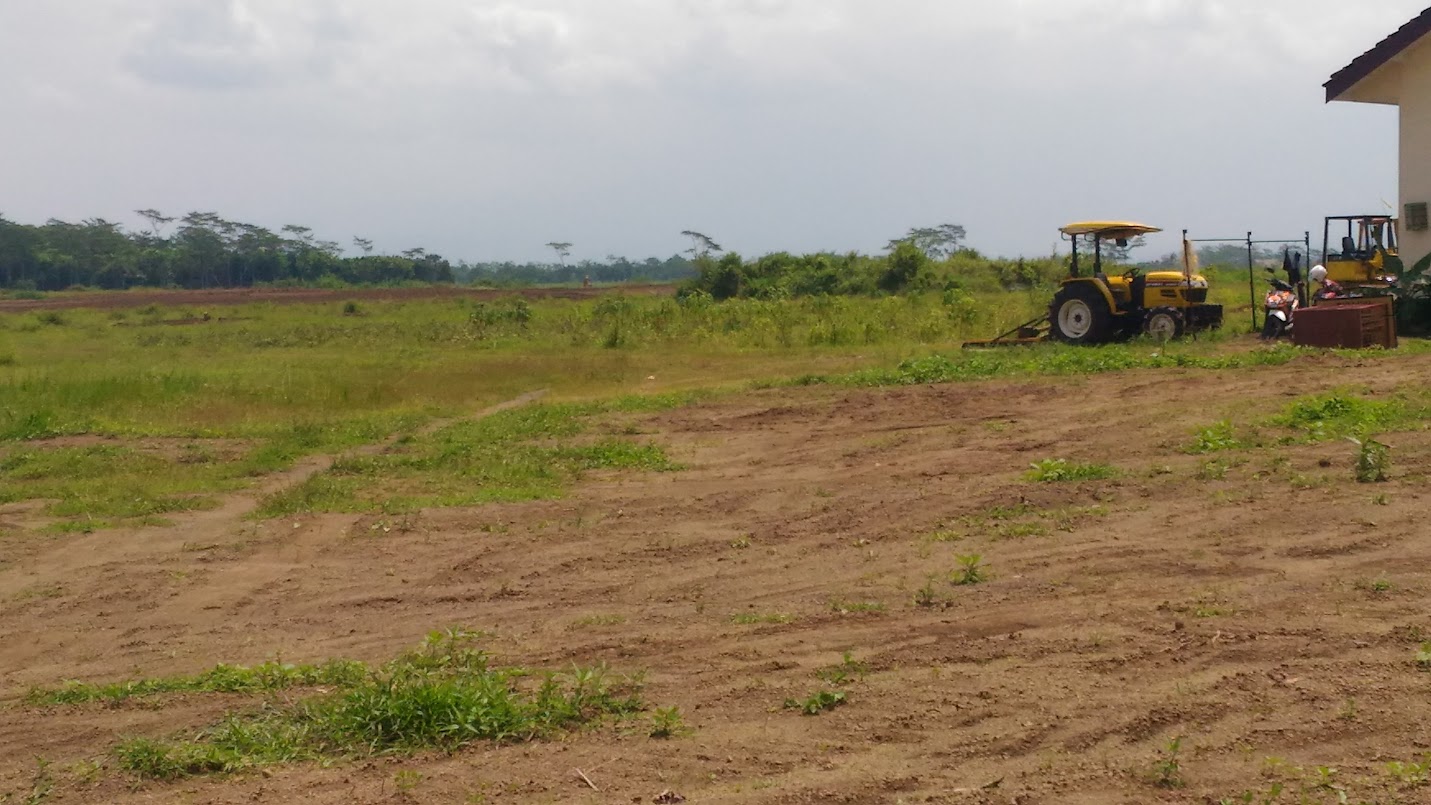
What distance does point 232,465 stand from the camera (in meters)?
14.3

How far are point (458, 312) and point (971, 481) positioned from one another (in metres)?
35.8

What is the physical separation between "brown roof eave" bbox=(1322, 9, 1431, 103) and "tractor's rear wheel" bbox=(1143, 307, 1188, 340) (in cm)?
496

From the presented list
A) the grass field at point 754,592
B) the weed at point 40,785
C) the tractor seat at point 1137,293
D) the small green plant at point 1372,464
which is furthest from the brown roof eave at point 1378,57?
the weed at point 40,785

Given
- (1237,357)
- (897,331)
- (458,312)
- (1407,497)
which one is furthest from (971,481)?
(458,312)

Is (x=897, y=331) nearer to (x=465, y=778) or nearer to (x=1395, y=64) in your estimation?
(x=1395, y=64)

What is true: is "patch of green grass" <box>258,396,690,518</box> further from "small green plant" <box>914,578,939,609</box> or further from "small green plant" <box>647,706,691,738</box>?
"small green plant" <box>647,706,691,738</box>

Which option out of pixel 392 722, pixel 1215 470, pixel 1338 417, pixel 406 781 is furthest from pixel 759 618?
pixel 1338 417

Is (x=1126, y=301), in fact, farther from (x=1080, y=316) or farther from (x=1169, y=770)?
(x=1169, y=770)

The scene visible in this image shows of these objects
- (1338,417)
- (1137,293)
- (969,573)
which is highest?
(1137,293)

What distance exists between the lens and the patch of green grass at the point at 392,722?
5270 mm

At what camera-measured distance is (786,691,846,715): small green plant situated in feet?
17.7

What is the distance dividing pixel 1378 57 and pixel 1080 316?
5974 millimetres

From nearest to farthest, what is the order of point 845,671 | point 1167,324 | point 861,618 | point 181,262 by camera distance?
1. point 845,671
2. point 861,618
3. point 1167,324
4. point 181,262

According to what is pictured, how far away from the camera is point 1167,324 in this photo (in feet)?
65.3
